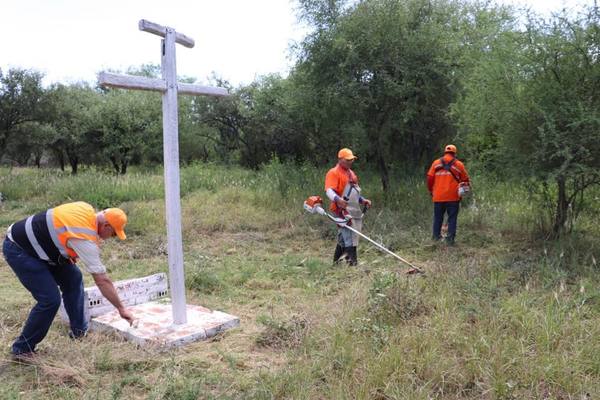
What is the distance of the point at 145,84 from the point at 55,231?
145cm

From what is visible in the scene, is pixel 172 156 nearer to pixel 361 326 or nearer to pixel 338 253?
pixel 361 326

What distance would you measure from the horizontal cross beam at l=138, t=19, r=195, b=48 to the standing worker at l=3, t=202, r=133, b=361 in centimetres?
156

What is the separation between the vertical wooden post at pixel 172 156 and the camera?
4.81 meters

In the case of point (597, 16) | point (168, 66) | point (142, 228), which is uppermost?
point (597, 16)

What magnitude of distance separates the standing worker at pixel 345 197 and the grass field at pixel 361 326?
0.34 metres

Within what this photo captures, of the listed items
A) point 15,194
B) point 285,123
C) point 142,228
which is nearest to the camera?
point 142,228

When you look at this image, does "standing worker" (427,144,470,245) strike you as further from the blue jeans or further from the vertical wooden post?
the blue jeans

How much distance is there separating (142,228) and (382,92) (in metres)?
5.64

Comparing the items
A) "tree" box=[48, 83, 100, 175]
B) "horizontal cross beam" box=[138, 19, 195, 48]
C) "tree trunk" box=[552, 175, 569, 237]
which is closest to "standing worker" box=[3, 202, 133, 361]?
"horizontal cross beam" box=[138, 19, 195, 48]

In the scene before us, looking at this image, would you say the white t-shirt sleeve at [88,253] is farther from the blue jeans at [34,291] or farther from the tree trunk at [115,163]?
the tree trunk at [115,163]

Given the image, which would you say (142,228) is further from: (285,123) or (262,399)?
(285,123)

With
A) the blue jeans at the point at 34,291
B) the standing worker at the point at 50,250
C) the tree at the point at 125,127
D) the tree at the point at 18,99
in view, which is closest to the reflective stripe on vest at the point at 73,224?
the standing worker at the point at 50,250

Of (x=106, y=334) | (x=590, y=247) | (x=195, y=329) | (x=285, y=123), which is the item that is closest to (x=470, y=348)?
(x=195, y=329)

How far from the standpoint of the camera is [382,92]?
11.3m
